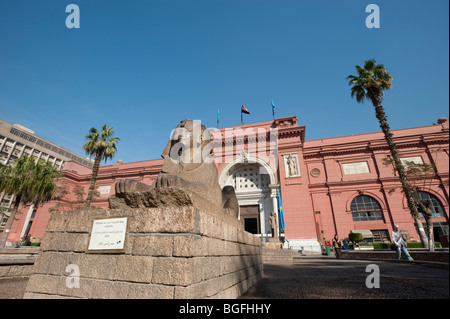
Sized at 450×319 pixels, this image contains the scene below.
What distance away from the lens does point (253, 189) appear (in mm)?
19719

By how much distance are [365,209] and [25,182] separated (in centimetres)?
2663

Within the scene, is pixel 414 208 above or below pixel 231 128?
below

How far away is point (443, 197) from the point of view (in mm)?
15719

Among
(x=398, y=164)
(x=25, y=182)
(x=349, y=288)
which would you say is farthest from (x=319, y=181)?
(x=25, y=182)

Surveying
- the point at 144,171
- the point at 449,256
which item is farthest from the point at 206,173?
the point at 144,171

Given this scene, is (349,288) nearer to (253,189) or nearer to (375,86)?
(375,86)

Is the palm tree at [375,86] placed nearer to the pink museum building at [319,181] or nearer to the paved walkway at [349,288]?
the pink museum building at [319,181]

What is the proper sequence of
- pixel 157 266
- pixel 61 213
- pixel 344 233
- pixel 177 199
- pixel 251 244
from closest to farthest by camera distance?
pixel 157 266, pixel 177 199, pixel 61 213, pixel 251 244, pixel 344 233

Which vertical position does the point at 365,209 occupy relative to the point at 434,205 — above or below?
below

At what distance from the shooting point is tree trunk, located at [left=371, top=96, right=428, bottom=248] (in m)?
11.2

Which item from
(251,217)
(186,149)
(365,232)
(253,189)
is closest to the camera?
(186,149)

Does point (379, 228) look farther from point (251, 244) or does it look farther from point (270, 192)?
point (251, 244)

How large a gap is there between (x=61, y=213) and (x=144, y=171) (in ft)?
78.3

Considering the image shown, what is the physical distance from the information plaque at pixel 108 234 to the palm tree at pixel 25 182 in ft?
59.6
